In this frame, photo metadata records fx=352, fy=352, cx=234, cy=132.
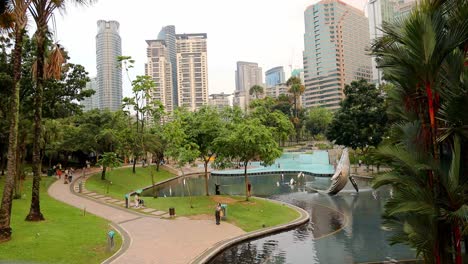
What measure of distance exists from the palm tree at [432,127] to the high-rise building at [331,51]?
166m

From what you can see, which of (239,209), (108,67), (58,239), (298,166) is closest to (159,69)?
(108,67)

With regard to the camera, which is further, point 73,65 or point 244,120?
point 73,65

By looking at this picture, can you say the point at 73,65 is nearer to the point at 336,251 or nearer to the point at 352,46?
the point at 336,251

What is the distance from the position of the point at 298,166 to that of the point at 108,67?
14099 cm

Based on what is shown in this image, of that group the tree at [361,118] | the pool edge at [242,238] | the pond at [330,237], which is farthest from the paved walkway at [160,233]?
the tree at [361,118]

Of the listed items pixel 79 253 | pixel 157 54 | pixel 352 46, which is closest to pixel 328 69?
pixel 352 46

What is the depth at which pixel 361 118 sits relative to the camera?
48.9 metres

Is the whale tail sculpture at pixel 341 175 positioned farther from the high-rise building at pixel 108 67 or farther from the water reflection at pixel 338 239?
the high-rise building at pixel 108 67

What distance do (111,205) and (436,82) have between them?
27.9 m

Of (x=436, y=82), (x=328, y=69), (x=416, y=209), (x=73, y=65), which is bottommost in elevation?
(x=416, y=209)

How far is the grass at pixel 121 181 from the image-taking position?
38.7 metres

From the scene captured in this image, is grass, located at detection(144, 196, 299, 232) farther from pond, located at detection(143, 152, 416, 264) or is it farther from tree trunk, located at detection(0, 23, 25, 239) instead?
tree trunk, located at detection(0, 23, 25, 239)

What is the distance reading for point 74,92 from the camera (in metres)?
35.8

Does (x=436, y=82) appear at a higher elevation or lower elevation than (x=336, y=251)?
higher
